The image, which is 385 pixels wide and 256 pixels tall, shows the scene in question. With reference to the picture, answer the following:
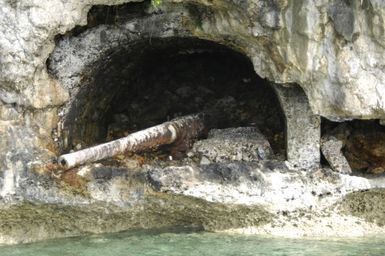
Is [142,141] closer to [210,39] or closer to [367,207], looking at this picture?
[210,39]

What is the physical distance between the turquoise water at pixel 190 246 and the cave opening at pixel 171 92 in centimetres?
104

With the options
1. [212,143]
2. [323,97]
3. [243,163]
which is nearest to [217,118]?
[212,143]

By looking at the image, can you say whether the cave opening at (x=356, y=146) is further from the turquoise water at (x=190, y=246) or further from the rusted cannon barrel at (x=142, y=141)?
the rusted cannon barrel at (x=142, y=141)

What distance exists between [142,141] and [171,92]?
2401 millimetres

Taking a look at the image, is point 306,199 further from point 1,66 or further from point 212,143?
point 1,66

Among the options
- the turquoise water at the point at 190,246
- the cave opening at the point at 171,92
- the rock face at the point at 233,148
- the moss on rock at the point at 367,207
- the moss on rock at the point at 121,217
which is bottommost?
the turquoise water at the point at 190,246

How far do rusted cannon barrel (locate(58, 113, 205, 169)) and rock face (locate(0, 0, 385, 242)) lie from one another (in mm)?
258

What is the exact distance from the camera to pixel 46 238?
5.77 metres

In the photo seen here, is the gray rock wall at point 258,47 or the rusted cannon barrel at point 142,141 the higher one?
the gray rock wall at point 258,47

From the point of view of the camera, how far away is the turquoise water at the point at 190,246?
5168mm

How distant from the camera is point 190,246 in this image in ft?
17.7

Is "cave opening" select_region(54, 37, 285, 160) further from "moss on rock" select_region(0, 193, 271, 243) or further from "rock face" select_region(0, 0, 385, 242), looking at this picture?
"moss on rock" select_region(0, 193, 271, 243)

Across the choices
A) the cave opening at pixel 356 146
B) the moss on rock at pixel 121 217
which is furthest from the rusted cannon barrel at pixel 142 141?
the cave opening at pixel 356 146

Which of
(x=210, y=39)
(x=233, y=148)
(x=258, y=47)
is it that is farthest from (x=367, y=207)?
(x=210, y=39)
